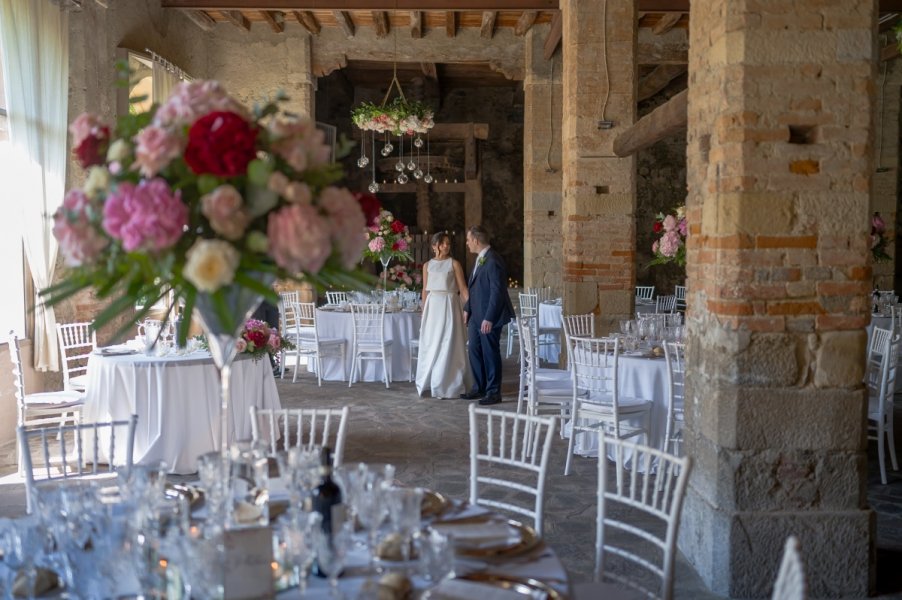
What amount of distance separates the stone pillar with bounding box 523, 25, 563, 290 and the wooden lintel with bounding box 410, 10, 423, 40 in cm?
155

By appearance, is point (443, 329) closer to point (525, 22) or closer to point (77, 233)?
point (525, 22)

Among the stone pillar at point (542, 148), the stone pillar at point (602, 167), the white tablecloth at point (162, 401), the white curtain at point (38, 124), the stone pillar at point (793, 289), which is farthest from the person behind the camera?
the stone pillar at point (542, 148)

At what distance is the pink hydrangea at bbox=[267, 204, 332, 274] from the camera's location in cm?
194

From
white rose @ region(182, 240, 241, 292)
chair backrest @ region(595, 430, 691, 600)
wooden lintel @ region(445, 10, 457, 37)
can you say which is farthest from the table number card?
wooden lintel @ region(445, 10, 457, 37)

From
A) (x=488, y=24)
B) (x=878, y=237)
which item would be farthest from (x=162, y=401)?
(x=488, y=24)

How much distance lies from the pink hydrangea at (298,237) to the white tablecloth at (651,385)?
13.8ft

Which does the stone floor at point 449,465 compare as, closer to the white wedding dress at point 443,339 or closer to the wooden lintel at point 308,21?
the white wedding dress at point 443,339

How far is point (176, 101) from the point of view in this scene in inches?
80.7

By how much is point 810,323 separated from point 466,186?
13362mm

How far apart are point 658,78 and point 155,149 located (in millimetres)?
14257

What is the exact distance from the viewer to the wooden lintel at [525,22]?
11.4 m

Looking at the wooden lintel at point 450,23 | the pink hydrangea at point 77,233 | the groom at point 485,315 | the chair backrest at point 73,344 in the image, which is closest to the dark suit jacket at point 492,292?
the groom at point 485,315

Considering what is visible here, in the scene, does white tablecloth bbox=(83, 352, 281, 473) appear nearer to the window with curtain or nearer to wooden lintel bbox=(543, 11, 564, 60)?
the window with curtain

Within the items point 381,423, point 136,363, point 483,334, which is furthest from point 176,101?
point 483,334
